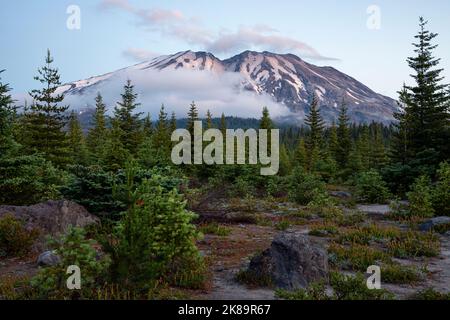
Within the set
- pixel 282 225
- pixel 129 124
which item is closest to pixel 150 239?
pixel 282 225

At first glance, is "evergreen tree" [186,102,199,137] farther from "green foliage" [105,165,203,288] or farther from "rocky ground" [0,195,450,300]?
"green foliage" [105,165,203,288]

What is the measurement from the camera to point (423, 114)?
1246 inches

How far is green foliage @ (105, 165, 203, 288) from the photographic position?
6.96m

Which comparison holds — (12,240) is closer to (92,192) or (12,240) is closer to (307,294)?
(92,192)

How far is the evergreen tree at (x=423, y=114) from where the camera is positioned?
30688 mm

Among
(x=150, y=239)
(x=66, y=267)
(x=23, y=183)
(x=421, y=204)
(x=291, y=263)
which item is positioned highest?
(x=23, y=183)

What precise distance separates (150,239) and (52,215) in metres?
5.85

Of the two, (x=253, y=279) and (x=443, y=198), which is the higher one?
(x=443, y=198)

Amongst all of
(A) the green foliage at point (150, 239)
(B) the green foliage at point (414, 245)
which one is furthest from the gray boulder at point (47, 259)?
(B) the green foliage at point (414, 245)

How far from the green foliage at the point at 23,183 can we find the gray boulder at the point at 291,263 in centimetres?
875

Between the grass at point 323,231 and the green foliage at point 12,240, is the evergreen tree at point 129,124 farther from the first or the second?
the green foliage at point 12,240
